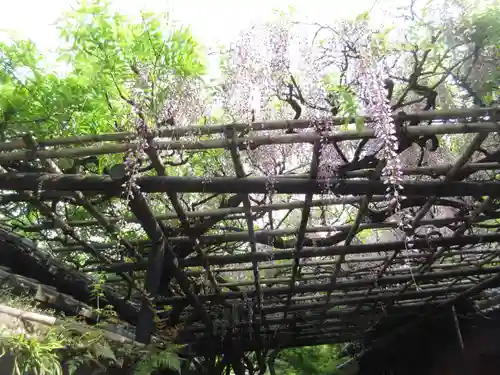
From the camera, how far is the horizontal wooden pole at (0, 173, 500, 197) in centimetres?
247

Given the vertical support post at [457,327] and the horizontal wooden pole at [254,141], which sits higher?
the vertical support post at [457,327]

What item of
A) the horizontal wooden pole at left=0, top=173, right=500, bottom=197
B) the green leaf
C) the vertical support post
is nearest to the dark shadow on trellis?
the horizontal wooden pole at left=0, top=173, right=500, bottom=197

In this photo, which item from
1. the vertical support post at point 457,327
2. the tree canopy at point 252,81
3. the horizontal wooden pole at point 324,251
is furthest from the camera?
the vertical support post at point 457,327

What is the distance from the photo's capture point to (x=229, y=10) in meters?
2.80

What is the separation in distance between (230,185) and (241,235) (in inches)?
34.4

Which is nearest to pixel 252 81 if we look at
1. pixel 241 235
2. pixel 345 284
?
pixel 241 235

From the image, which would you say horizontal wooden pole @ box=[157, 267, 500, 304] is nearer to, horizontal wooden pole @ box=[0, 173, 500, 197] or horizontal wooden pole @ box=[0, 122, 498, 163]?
horizontal wooden pole @ box=[0, 173, 500, 197]

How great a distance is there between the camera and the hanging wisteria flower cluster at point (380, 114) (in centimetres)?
231

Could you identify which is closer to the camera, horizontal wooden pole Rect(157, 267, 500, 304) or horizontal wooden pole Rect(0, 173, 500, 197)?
horizontal wooden pole Rect(0, 173, 500, 197)

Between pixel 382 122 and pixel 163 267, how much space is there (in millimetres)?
1785

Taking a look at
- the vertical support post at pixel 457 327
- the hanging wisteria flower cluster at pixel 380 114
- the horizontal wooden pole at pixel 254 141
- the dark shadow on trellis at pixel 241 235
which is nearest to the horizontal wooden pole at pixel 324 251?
the dark shadow on trellis at pixel 241 235

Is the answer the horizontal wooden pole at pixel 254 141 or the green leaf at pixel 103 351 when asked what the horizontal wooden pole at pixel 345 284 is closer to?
the green leaf at pixel 103 351

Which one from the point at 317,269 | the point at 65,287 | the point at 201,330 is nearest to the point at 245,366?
the point at 201,330

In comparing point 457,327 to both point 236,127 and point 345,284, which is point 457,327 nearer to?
point 345,284
